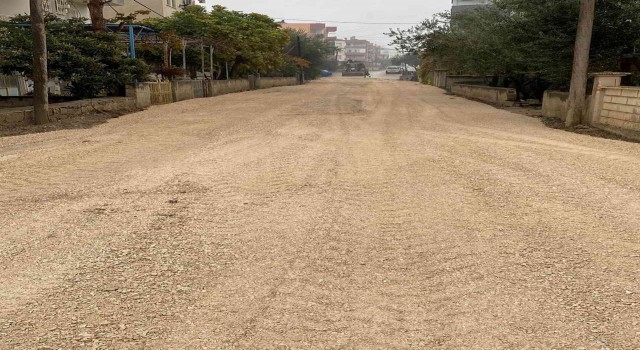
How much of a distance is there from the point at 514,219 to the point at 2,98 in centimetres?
1585

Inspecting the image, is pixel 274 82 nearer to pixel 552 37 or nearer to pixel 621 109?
pixel 552 37

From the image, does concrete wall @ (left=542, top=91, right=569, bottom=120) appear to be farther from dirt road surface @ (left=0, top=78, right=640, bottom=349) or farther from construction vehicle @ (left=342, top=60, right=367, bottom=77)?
construction vehicle @ (left=342, top=60, right=367, bottom=77)

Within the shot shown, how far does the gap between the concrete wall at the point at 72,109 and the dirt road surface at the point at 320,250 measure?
Result: 432 centimetres

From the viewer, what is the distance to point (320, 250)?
3830 millimetres

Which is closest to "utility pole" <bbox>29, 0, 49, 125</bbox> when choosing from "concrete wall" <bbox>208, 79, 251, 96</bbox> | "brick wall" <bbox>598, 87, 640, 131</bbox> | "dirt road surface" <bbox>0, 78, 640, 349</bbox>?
"dirt road surface" <bbox>0, 78, 640, 349</bbox>

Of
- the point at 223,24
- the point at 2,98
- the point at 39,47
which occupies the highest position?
the point at 223,24

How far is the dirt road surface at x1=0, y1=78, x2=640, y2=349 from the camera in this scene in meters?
2.71

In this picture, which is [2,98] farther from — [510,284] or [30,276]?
[510,284]

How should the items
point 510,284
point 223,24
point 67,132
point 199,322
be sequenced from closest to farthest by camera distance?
point 199,322 → point 510,284 → point 67,132 → point 223,24

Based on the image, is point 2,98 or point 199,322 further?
point 2,98

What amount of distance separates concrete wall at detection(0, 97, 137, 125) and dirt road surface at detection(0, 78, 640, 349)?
4.32 m

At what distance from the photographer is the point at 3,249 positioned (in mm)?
3801

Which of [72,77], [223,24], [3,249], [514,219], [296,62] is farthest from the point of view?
[296,62]

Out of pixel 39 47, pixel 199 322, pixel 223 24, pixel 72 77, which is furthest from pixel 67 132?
pixel 223 24
